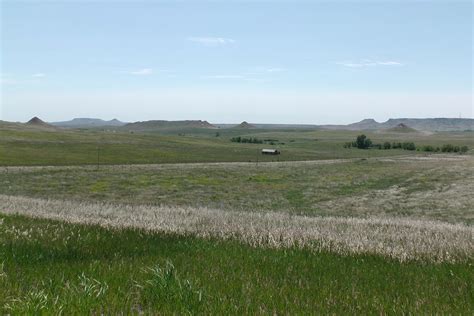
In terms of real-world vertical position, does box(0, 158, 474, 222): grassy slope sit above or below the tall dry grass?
below

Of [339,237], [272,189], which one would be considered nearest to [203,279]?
[339,237]

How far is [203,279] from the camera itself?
835 cm

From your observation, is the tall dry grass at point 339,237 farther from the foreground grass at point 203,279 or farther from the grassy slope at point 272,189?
the grassy slope at point 272,189

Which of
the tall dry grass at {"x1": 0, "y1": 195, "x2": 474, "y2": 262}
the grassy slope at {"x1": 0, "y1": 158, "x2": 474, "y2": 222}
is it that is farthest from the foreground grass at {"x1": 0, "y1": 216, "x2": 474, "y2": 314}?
the grassy slope at {"x1": 0, "y1": 158, "x2": 474, "y2": 222}

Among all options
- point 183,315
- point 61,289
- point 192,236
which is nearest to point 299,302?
point 183,315

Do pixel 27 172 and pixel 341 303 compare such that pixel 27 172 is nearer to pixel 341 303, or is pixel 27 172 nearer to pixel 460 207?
pixel 460 207

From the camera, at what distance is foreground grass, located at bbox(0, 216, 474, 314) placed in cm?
654

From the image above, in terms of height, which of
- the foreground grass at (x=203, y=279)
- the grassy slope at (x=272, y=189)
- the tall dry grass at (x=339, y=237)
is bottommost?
the grassy slope at (x=272, y=189)

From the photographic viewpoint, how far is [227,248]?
11703 mm

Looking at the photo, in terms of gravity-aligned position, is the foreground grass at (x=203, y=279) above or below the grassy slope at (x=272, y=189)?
above

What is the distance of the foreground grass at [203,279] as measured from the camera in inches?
257

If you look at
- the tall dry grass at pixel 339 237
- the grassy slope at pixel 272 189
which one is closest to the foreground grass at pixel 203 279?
the tall dry grass at pixel 339 237

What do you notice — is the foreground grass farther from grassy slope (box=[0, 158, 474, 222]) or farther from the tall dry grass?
grassy slope (box=[0, 158, 474, 222])

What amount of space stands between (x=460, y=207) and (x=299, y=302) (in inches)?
964
